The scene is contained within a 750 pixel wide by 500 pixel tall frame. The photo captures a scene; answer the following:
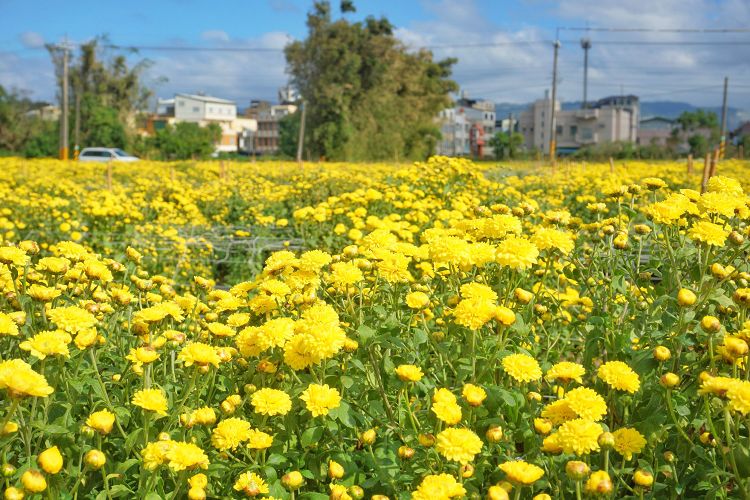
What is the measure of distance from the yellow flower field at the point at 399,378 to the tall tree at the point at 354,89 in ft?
107

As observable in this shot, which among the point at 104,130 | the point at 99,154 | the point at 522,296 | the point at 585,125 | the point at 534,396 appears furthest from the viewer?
the point at 585,125

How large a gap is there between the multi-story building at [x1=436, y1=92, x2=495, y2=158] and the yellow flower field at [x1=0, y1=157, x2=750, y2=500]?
90780 millimetres

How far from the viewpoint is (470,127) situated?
11094 centimetres

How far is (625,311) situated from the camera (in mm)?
2545

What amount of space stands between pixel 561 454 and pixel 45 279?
1886mm

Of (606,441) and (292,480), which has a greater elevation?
(606,441)

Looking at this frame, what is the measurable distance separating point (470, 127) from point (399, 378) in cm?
11165

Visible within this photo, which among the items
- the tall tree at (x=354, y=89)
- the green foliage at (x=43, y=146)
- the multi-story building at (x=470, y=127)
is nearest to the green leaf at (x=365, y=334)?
the tall tree at (x=354, y=89)

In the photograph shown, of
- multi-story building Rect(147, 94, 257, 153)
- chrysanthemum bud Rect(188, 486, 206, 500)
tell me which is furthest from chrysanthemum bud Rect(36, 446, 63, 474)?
multi-story building Rect(147, 94, 257, 153)

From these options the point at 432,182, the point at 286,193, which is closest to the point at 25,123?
the point at 286,193

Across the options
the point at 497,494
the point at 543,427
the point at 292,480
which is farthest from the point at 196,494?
the point at 543,427

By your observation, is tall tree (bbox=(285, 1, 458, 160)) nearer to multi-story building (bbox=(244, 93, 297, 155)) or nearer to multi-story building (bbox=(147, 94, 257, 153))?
multi-story building (bbox=(147, 94, 257, 153))

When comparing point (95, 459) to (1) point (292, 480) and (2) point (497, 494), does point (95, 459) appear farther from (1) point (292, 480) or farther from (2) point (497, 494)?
(2) point (497, 494)

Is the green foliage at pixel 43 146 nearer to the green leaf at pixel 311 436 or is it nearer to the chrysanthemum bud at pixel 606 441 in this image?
the green leaf at pixel 311 436
